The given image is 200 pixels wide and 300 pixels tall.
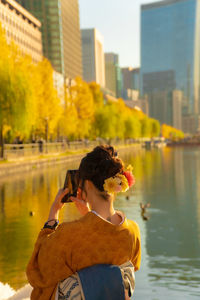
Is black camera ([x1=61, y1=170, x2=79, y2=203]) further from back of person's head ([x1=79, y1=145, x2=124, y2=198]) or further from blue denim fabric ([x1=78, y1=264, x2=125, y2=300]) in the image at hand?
blue denim fabric ([x1=78, y1=264, x2=125, y2=300])

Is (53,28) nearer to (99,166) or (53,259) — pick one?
(99,166)

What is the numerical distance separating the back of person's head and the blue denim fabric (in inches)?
16.3

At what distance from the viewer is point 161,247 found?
11344 millimetres

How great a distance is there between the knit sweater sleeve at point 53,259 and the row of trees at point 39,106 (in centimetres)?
3029

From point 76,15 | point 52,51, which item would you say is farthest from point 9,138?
point 76,15

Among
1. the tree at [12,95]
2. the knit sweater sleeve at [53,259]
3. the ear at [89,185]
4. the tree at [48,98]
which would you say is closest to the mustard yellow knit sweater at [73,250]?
the knit sweater sleeve at [53,259]

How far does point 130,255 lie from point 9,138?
38665 millimetres

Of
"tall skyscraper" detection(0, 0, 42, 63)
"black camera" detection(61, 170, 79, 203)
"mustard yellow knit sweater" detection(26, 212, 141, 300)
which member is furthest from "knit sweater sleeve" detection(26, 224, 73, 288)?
"tall skyscraper" detection(0, 0, 42, 63)

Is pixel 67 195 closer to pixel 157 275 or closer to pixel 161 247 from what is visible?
pixel 157 275

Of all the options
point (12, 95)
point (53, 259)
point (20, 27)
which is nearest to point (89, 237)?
point (53, 259)

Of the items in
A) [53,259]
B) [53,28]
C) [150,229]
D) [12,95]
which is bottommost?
[150,229]

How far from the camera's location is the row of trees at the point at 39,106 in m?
33.5

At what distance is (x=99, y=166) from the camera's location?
2.98 m

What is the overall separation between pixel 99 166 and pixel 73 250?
48 centimetres
